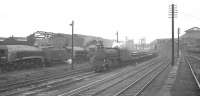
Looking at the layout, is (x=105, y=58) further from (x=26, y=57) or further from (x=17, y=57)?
(x=17, y=57)

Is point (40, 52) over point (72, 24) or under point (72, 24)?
under

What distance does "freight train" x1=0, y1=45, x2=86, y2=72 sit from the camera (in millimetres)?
23938

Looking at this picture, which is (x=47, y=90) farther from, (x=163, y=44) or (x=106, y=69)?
(x=163, y=44)

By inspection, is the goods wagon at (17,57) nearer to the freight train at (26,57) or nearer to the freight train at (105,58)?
the freight train at (26,57)

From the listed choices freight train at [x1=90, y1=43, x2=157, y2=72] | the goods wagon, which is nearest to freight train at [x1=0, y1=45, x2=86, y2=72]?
the goods wagon

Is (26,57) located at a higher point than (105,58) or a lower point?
higher

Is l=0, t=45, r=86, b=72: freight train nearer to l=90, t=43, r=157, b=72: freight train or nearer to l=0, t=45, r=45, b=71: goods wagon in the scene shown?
l=0, t=45, r=45, b=71: goods wagon

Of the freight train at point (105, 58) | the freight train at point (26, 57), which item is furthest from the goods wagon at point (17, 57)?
the freight train at point (105, 58)

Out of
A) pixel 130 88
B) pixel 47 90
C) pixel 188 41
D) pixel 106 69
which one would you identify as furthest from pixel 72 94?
pixel 188 41

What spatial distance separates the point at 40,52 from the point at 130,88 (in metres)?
16.7

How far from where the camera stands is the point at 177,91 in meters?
13.9

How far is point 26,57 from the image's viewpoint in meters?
25.6

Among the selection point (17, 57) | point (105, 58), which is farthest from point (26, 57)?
point (105, 58)

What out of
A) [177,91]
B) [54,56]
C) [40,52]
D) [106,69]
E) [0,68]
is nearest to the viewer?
[177,91]
